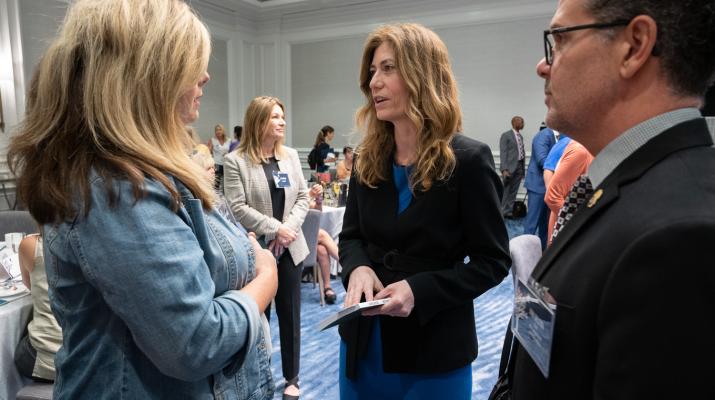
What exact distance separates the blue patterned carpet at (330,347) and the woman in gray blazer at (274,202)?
21 cm

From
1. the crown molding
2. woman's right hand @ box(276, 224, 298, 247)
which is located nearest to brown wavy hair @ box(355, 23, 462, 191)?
woman's right hand @ box(276, 224, 298, 247)

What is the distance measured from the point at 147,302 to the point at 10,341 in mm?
1554

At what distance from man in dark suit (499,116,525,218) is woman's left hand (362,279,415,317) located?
7.08 m

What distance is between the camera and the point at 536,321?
2.37 feet

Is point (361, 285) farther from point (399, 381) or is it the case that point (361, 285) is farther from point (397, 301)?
point (399, 381)

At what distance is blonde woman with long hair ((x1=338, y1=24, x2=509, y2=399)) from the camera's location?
4.37 ft

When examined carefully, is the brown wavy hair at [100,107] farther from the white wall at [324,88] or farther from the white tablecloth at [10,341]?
the white wall at [324,88]

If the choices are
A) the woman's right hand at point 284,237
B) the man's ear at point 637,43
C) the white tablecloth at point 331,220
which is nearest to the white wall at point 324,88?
the white tablecloth at point 331,220

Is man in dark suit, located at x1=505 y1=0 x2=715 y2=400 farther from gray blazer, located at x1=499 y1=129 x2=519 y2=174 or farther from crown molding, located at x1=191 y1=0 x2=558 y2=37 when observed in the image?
crown molding, located at x1=191 y1=0 x2=558 y2=37

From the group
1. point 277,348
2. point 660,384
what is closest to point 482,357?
point 277,348

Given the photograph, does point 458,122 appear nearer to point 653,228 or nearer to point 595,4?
point 595,4

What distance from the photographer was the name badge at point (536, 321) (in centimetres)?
67

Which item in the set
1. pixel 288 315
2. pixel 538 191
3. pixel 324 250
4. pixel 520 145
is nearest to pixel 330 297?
pixel 324 250

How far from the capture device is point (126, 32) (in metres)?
0.84
